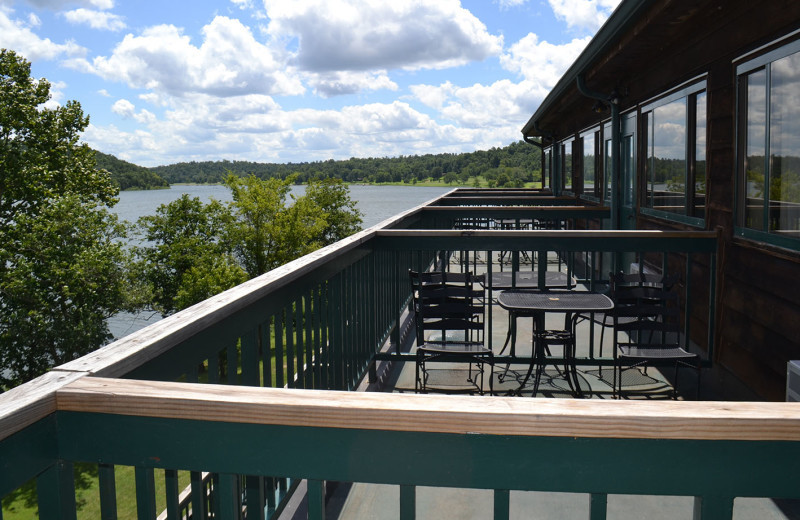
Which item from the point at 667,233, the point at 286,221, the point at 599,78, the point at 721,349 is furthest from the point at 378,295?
the point at 286,221

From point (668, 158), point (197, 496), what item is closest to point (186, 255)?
point (668, 158)

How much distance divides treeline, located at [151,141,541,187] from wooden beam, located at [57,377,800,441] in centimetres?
2356

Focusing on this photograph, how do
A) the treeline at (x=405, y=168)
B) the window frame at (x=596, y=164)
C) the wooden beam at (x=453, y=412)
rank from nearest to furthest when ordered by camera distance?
the wooden beam at (x=453, y=412) < the window frame at (x=596, y=164) < the treeline at (x=405, y=168)

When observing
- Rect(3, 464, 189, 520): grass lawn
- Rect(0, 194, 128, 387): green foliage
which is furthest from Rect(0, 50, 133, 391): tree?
Rect(3, 464, 189, 520): grass lawn

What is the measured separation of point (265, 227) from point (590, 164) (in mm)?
28769

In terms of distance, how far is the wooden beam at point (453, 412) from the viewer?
3.30 feet

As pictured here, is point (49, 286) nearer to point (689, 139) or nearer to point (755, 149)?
point (689, 139)

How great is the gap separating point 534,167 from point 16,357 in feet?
69.8

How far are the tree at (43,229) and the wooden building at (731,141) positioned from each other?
72.7ft

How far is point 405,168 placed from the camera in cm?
5716

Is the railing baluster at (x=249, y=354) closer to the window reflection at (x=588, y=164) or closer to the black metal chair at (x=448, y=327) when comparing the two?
the black metal chair at (x=448, y=327)

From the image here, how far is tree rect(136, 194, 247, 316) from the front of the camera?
103 ft

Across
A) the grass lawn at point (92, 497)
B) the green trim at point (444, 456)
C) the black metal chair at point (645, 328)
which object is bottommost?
the grass lawn at point (92, 497)

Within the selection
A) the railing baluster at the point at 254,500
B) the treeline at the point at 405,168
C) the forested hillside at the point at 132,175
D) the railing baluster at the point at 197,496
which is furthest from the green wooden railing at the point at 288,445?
the forested hillside at the point at 132,175
